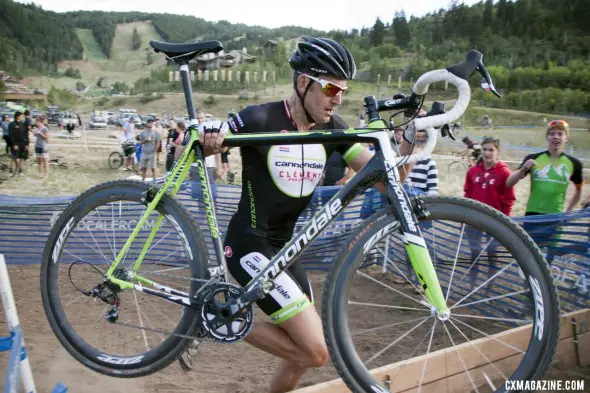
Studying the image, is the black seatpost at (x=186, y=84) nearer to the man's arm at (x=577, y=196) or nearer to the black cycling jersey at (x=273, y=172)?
the black cycling jersey at (x=273, y=172)

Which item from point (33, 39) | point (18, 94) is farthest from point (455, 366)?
point (33, 39)

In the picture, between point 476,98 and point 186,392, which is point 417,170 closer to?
point 186,392

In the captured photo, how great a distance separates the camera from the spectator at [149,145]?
16047 mm

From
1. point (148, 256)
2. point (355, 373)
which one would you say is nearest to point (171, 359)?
point (148, 256)

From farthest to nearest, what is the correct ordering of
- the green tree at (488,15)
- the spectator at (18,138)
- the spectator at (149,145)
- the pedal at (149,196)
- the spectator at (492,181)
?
the green tree at (488,15) → the spectator at (18,138) → the spectator at (149,145) → the spectator at (492,181) → the pedal at (149,196)

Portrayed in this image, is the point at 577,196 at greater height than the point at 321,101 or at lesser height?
lesser

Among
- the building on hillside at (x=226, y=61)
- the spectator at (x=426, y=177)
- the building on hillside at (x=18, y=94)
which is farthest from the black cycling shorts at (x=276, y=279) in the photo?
the building on hillside at (x=226, y=61)

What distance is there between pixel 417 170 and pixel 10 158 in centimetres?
1568

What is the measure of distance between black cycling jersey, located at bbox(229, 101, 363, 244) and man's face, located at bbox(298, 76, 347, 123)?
0.12 m

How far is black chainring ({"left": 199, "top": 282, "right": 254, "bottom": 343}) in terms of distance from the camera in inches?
115

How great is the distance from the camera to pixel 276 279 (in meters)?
2.92

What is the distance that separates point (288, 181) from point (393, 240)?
1.27 meters

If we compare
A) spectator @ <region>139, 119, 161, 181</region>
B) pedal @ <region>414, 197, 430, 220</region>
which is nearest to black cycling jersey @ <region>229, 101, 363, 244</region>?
pedal @ <region>414, 197, 430, 220</region>

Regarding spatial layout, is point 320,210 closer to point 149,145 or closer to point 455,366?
point 455,366
